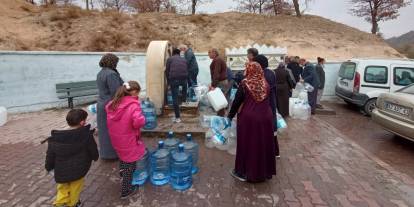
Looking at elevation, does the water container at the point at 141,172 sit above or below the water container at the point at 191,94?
below

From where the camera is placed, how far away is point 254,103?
138 inches

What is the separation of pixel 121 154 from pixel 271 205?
1.90 m

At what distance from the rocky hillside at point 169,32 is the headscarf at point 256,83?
43.6 ft

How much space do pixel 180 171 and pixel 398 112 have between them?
4.74 m

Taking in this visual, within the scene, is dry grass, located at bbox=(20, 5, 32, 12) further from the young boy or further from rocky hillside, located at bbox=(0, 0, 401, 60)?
the young boy

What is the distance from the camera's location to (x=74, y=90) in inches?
334

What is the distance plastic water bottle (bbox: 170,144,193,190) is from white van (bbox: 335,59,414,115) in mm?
7133

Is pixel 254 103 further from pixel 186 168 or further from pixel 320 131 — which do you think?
pixel 320 131

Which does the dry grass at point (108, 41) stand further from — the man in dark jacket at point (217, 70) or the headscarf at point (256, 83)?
the headscarf at point (256, 83)

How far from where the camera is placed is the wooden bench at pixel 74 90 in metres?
8.23

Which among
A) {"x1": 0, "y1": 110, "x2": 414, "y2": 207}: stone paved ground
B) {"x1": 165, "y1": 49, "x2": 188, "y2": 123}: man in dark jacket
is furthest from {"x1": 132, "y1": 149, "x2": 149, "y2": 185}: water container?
{"x1": 165, "y1": 49, "x2": 188, "y2": 123}: man in dark jacket

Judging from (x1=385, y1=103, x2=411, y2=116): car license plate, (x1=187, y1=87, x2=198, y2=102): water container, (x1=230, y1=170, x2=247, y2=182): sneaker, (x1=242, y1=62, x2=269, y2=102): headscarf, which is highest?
(x1=242, y1=62, x2=269, y2=102): headscarf

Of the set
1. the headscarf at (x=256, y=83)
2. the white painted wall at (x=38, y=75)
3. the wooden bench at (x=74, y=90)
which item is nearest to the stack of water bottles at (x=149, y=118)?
the headscarf at (x=256, y=83)

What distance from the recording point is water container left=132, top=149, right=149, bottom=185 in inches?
144
